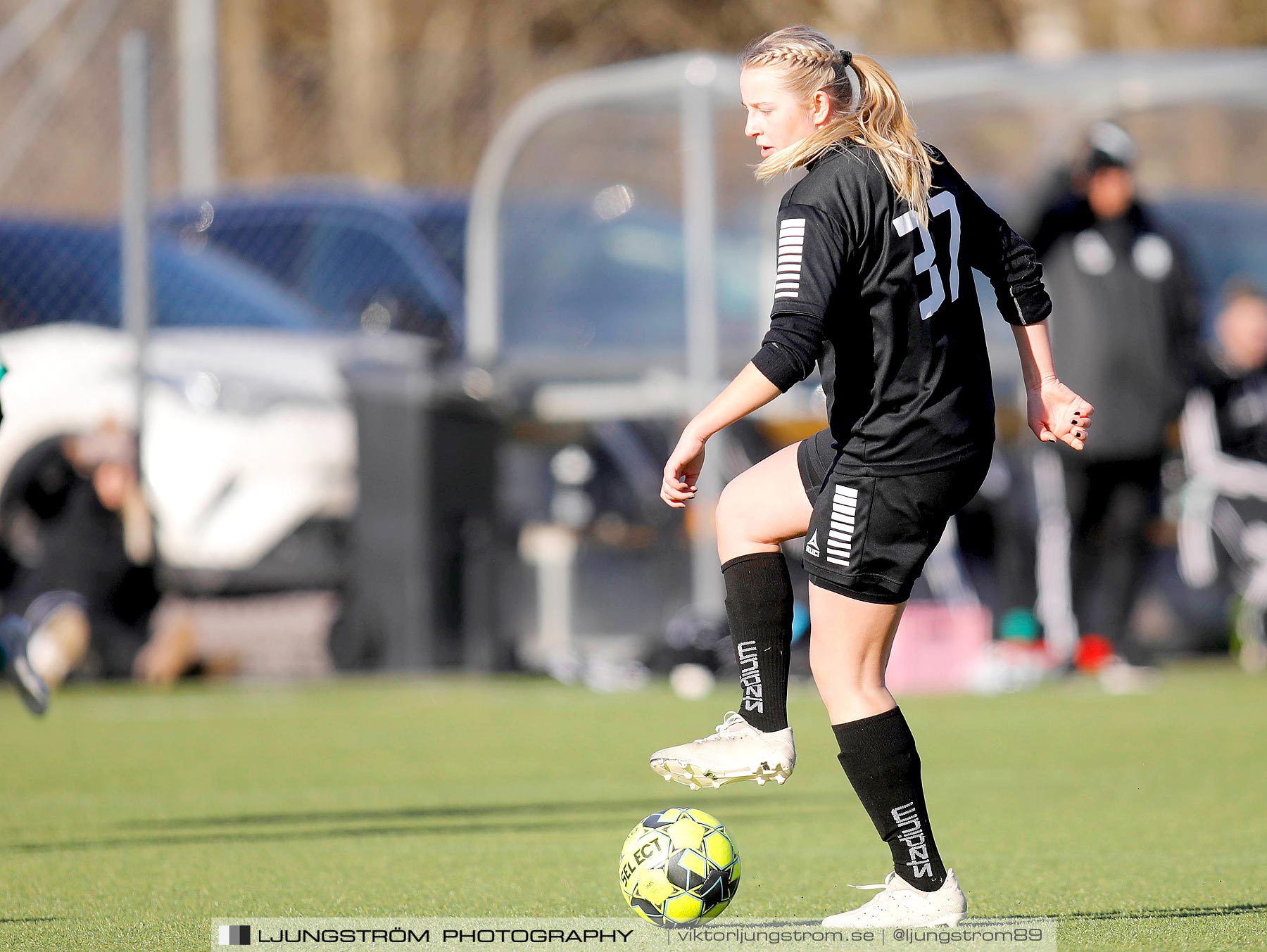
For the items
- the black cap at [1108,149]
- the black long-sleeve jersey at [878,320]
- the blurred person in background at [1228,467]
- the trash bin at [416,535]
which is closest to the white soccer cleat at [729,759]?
the black long-sleeve jersey at [878,320]

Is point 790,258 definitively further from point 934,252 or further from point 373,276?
point 373,276

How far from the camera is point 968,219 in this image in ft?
14.3

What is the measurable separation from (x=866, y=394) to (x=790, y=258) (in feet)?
1.02

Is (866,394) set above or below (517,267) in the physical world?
below

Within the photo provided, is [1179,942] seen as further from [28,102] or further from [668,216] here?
[28,102]

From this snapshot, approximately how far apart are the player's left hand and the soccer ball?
672mm

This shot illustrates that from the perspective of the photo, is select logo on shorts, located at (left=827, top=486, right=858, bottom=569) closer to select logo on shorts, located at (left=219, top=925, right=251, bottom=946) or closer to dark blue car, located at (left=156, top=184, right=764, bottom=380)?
select logo on shorts, located at (left=219, top=925, right=251, bottom=946)

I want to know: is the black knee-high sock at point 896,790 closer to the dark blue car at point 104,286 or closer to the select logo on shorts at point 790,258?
the select logo on shorts at point 790,258

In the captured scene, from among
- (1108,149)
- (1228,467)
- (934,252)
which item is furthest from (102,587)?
(934,252)

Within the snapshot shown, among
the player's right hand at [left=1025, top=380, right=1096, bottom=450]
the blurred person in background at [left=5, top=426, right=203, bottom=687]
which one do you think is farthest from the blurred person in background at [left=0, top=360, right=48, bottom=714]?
the blurred person in background at [left=5, top=426, right=203, bottom=687]

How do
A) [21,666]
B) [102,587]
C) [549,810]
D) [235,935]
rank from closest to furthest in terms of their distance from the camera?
[235,935] < [21,666] < [549,810] < [102,587]

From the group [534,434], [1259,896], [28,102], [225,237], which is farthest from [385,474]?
[1259,896]

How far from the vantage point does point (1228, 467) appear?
11336mm

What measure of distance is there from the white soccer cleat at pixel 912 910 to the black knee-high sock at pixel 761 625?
1.32 feet
